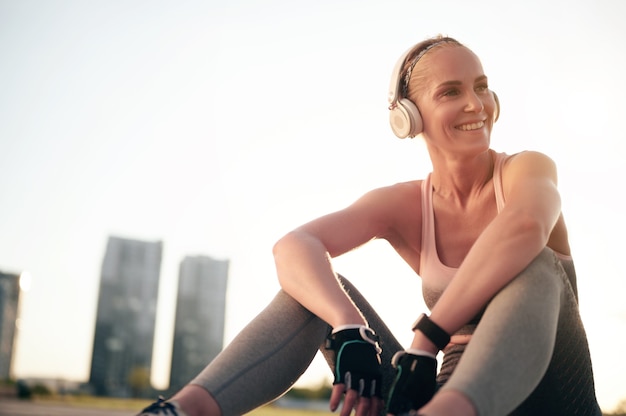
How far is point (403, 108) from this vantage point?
1913mm

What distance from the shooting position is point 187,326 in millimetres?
68438

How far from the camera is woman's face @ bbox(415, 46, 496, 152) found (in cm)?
183

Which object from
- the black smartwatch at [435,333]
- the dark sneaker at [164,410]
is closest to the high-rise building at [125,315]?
the dark sneaker at [164,410]

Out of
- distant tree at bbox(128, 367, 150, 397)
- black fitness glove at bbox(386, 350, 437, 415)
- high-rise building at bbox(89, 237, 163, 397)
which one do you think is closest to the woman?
black fitness glove at bbox(386, 350, 437, 415)

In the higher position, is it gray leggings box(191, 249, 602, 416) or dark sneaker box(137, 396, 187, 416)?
gray leggings box(191, 249, 602, 416)

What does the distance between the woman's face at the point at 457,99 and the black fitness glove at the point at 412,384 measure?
756 mm

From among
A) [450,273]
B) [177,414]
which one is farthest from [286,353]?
[450,273]

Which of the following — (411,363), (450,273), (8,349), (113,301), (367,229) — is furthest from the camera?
(8,349)

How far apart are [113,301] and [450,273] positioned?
73.1 meters

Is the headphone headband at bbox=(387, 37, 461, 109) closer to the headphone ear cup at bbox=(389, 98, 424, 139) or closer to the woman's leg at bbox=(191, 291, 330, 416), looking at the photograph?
the headphone ear cup at bbox=(389, 98, 424, 139)

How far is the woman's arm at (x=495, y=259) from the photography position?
1.32 m

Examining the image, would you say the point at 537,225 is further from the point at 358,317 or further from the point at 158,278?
the point at 158,278

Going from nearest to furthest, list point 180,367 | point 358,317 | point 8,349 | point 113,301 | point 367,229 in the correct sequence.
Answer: point 358,317 < point 367,229 < point 180,367 < point 113,301 < point 8,349

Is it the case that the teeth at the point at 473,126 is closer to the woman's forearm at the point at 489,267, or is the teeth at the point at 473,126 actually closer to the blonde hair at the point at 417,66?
the blonde hair at the point at 417,66
